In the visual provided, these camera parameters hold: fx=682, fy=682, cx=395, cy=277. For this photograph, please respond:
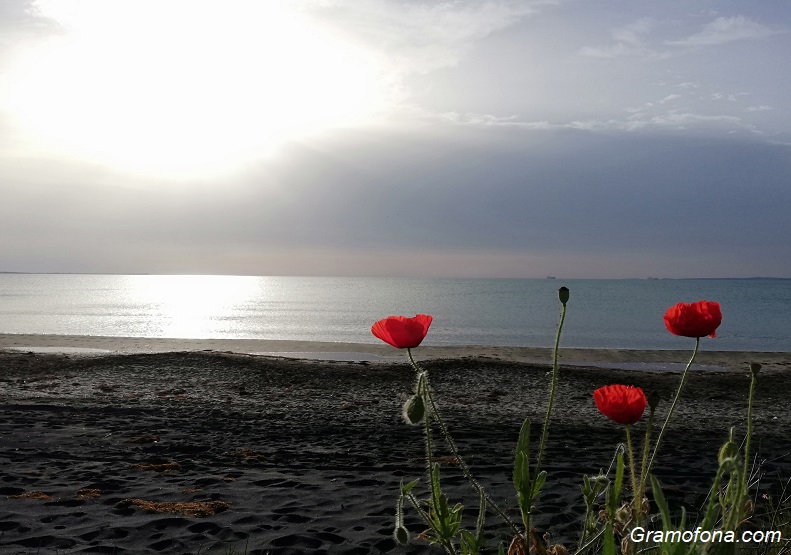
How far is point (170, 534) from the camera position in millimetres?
5156

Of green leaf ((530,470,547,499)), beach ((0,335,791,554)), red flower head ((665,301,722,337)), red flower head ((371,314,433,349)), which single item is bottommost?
beach ((0,335,791,554))

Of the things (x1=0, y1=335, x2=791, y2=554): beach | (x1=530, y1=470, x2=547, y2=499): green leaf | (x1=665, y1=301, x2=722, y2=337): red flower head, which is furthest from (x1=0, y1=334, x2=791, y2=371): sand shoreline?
(x1=530, y1=470, x2=547, y2=499): green leaf

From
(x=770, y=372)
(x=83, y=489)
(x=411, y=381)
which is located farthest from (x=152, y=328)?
(x=83, y=489)

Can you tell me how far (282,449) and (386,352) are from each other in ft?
60.2

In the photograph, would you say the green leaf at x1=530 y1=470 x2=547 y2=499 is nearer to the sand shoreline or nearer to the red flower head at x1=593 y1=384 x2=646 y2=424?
the red flower head at x1=593 y1=384 x2=646 y2=424

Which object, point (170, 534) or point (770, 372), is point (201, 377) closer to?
point (170, 534)

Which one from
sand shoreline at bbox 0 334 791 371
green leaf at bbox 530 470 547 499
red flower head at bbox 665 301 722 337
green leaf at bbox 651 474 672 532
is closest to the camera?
green leaf at bbox 651 474 672 532

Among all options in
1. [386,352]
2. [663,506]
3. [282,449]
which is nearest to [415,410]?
[663,506]

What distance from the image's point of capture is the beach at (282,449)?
535 cm

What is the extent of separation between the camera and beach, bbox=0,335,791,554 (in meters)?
5.35

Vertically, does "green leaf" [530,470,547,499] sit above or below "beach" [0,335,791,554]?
above

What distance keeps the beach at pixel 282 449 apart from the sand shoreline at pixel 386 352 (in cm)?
512

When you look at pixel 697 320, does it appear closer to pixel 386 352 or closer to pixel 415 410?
pixel 415 410

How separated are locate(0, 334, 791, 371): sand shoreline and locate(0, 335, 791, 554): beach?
5.12 m
